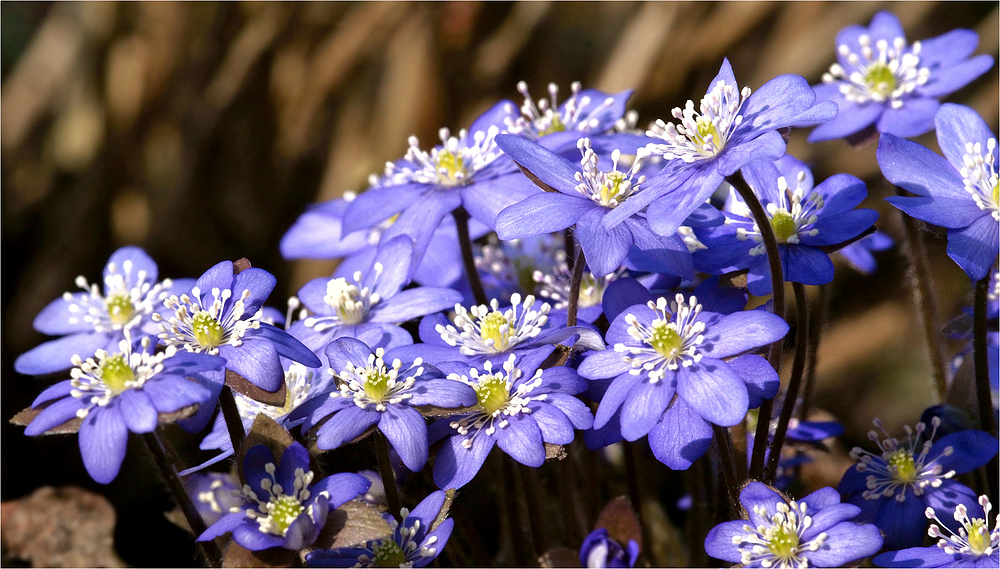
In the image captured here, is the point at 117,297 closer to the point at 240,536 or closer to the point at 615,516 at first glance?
the point at 240,536

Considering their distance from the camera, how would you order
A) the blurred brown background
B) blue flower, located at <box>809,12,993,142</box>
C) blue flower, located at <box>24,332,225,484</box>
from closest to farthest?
blue flower, located at <box>24,332,225,484</box> → blue flower, located at <box>809,12,993,142</box> → the blurred brown background

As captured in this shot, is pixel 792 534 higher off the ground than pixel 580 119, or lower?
lower

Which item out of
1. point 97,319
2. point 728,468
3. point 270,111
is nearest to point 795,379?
point 728,468

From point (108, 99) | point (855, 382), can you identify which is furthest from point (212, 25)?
point (855, 382)

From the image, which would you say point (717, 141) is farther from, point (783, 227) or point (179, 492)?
point (179, 492)

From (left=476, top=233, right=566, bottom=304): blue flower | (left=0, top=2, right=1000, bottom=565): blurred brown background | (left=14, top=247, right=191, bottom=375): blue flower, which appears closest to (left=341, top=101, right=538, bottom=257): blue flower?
(left=476, top=233, right=566, bottom=304): blue flower

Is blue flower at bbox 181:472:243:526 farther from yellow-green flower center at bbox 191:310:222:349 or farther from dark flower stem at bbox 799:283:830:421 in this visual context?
dark flower stem at bbox 799:283:830:421
